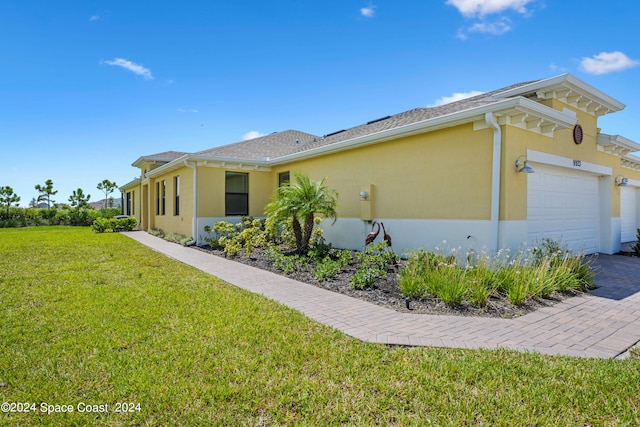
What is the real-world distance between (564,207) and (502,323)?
6855 millimetres

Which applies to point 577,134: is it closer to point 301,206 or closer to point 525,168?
point 525,168

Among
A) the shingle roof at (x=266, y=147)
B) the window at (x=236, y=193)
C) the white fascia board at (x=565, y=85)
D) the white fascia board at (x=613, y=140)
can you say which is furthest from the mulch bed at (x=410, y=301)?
the shingle roof at (x=266, y=147)

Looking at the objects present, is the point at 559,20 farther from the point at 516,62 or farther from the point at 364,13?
the point at 364,13

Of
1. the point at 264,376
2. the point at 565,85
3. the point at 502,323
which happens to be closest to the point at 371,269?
the point at 502,323

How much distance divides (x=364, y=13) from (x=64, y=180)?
39401mm

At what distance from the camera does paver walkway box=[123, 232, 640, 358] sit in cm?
407

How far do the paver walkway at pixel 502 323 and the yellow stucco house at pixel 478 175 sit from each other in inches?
86.6

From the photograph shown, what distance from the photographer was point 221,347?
151 inches

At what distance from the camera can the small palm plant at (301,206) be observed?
397 inches

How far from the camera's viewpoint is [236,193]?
14836 millimetres

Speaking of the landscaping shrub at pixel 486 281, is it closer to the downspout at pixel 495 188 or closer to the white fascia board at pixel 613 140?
the downspout at pixel 495 188

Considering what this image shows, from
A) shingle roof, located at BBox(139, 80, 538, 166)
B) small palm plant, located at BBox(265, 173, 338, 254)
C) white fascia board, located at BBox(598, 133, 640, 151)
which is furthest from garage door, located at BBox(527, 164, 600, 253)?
shingle roof, located at BBox(139, 80, 538, 166)

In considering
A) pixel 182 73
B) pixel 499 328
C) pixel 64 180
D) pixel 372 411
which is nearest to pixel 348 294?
pixel 499 328

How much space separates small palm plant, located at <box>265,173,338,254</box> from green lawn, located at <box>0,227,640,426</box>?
5.20m
